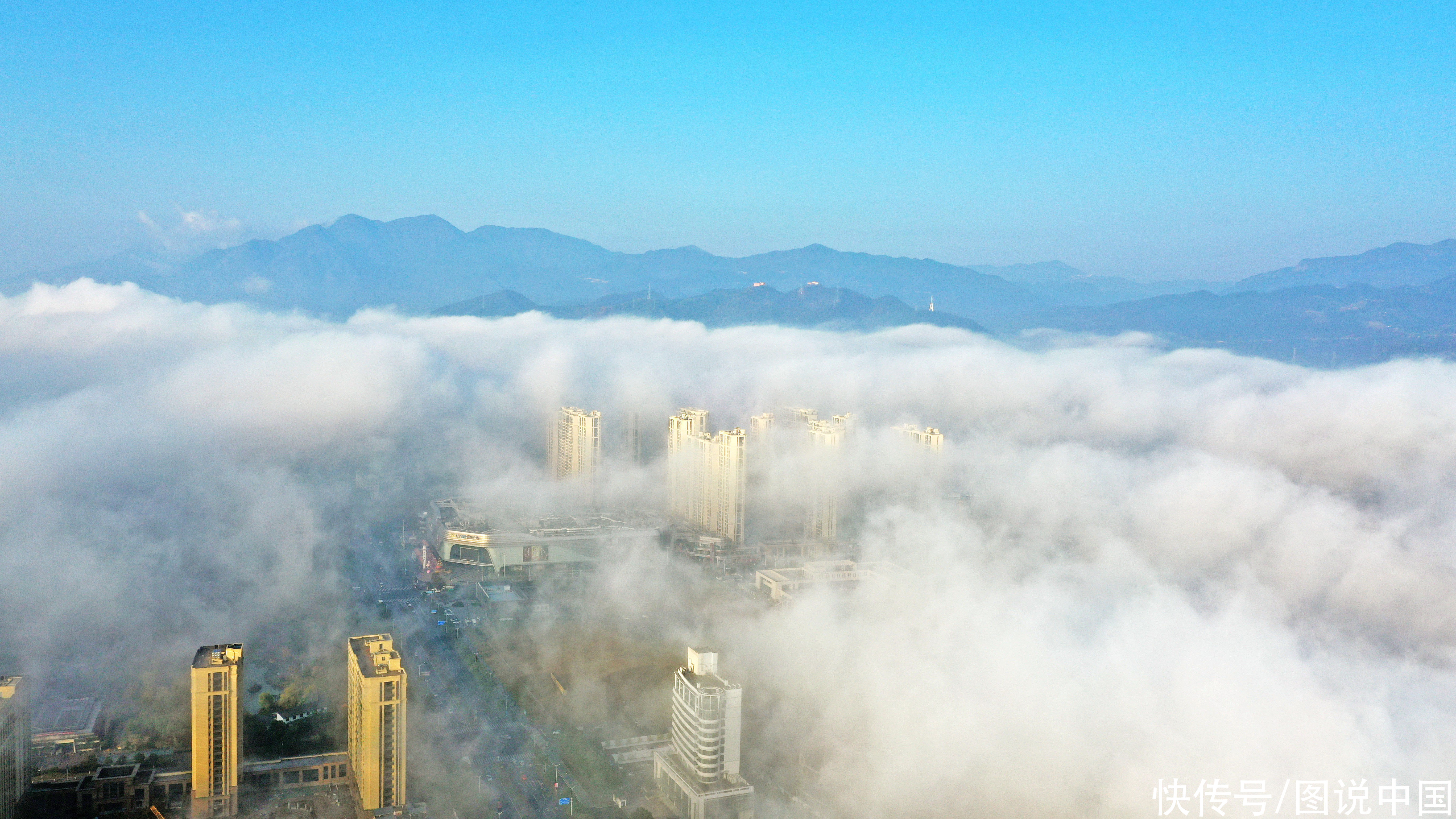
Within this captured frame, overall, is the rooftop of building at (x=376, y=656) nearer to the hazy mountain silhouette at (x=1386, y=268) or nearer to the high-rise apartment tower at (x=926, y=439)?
the high-rise apartment tower at (x=926, y=439)

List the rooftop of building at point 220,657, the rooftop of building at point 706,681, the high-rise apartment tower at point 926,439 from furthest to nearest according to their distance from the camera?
the high-rise apartment tower at point 926,439 < the rooftop of building at point 706,681 < the rooftop of building at point 220,657

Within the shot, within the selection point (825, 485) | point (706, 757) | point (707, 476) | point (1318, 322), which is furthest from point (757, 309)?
point (706, 757)

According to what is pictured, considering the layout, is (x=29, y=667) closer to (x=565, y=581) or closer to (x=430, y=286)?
(x=565, y=581)

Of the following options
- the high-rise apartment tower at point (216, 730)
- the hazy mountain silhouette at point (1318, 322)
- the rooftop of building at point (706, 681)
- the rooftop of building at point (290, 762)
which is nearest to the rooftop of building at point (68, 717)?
the rooftop of building at point (290, 762)

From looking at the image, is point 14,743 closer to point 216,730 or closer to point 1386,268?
point 216,730

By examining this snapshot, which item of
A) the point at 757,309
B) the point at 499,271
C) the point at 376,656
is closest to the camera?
the point at 376,656

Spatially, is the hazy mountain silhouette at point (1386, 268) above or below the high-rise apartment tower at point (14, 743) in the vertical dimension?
above
